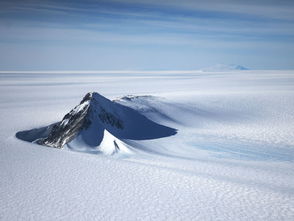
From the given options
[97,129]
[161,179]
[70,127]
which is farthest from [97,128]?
[161,179]

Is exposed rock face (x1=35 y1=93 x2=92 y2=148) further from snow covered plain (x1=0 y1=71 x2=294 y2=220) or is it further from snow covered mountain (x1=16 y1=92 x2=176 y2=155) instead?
snow covered plain (x1=0 y1=71 x2=294 y2=220)

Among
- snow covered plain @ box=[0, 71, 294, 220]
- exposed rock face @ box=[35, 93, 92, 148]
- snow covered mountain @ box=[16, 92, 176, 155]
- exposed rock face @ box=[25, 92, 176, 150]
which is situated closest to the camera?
snow covered plain @ box=[0, 71, 294, 220]

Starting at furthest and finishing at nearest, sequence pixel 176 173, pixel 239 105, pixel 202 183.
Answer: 1. pixel 239 105
2. pixel 176 173
3. pixel 202 183

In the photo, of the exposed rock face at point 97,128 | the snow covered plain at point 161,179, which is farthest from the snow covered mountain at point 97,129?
the snow covered plain at point 161,179

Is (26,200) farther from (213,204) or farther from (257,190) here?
(257,190)

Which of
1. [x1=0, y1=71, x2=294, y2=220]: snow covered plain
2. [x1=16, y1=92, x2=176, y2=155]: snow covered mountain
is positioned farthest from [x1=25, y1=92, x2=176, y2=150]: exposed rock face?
[x1=0, y1=71, x2=294, y2=220]: snow covered plain

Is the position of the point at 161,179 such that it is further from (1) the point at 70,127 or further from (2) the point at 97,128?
(1) the point at 70,127

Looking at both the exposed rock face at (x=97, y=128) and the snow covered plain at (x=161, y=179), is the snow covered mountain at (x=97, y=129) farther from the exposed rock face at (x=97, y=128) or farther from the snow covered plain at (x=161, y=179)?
the snow covered plain at (x=161, y=179)

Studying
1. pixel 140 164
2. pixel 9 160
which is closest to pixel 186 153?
pixel 140 164
